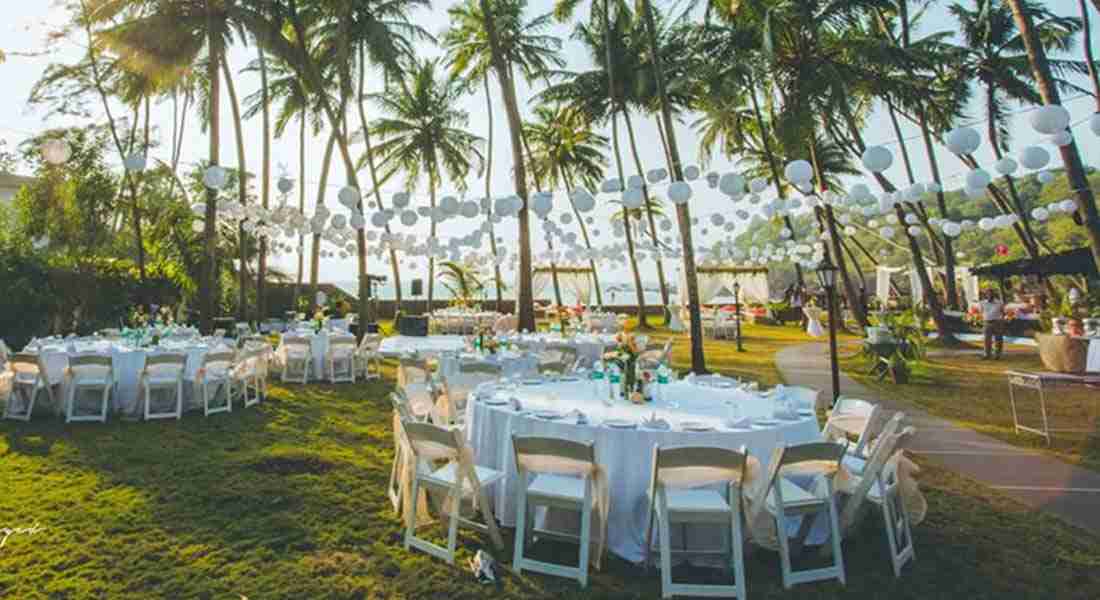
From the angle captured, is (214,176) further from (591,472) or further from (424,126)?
(424,126)

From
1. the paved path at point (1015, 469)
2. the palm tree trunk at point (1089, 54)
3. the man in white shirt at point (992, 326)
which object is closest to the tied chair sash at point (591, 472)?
the paved path at point (1015, 469)

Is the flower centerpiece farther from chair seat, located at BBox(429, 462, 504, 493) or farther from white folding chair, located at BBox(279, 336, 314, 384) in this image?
white folding chair, located at BBox(279, 336, 314, 384)

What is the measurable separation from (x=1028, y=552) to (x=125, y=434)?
7.78 m

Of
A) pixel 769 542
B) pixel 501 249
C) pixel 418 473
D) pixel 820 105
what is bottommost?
pixel 769 542

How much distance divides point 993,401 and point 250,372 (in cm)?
1028

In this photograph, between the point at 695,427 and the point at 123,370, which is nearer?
the point at 695,427

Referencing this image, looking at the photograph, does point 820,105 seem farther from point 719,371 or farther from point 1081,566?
point 1081,566

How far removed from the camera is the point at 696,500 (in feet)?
9.77

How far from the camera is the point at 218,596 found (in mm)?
2777

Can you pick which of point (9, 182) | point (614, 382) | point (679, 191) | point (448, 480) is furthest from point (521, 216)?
point (9, 182)

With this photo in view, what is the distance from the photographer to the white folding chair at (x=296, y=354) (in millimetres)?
9477

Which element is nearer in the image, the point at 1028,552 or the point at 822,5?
the point at 1028,552

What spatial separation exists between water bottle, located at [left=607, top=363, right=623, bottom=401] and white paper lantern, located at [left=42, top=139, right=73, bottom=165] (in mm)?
16582

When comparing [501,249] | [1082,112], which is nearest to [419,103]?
[501,249]
